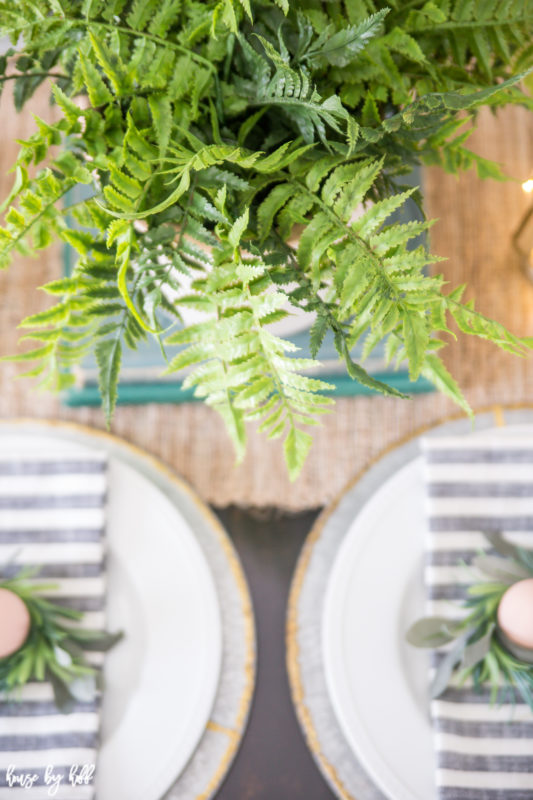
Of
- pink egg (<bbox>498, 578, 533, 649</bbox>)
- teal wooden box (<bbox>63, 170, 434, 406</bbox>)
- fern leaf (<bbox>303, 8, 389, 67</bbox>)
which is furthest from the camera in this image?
teal wooden box (<bbox>63, 170, 434, 406</bbox>)

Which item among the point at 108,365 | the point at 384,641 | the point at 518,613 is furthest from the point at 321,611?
the point at 108,365

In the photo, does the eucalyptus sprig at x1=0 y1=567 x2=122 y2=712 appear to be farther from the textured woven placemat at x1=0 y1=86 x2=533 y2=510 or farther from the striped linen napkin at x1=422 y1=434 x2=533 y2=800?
the striped linen napkin at x1=422 y1=434 x2=533 y2=800

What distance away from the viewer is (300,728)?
2.08ft

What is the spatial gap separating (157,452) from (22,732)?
277 mm

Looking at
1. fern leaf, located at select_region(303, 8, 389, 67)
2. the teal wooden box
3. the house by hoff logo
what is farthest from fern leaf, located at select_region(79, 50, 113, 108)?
the house by hoff logo

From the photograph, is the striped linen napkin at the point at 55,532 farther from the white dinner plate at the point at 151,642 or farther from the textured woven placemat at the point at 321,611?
the textured woven placemat at the point at 321,611

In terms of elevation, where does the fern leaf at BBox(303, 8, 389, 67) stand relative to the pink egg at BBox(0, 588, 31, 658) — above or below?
above

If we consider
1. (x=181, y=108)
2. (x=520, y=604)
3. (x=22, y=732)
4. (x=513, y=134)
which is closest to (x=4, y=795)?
(x=22, y=732)

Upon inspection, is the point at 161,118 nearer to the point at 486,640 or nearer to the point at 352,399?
the point at 352,399

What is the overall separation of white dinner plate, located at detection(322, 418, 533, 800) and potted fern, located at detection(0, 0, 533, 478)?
21cm

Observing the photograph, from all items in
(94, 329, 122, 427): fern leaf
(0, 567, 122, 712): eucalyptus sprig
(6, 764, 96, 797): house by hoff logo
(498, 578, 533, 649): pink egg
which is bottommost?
(6, 764, 96, 797): house by hoff logo

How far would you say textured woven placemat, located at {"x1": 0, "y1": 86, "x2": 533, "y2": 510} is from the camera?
2.21 ft

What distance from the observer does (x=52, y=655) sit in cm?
57

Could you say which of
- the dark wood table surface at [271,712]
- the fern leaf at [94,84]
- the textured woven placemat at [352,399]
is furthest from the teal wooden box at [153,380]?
the fern leaf at [94,84]
